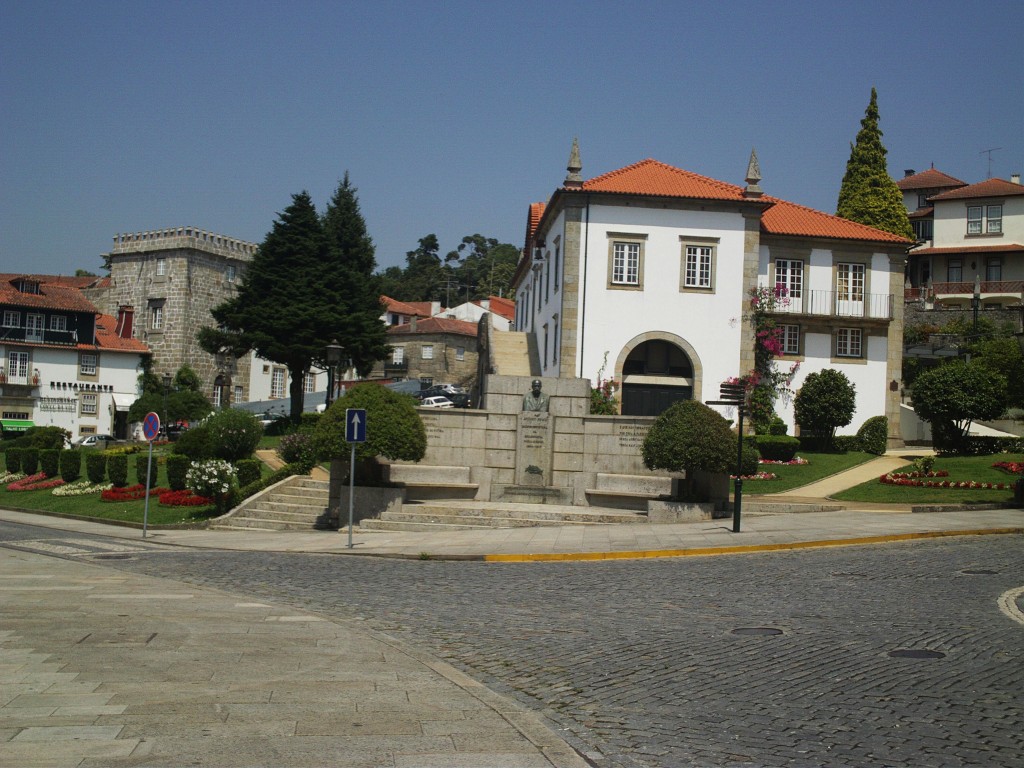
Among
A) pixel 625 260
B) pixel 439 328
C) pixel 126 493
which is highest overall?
pixel 439 328

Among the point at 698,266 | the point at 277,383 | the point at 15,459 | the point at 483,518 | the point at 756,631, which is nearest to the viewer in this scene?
the point at 756,631

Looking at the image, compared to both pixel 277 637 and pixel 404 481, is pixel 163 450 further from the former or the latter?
pixel 277 637

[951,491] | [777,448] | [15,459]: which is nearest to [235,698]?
[951,491]

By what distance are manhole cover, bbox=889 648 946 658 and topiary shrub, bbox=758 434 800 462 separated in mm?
24899

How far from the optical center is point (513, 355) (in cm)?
4588

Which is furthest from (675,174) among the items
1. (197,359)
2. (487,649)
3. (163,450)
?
(197,359)

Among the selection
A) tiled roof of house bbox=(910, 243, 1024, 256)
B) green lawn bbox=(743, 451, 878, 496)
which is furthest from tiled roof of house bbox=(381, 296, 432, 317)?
green lawn bbox=(743, 451, 878, 496)

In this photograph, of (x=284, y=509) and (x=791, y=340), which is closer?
(x=284, y=509)

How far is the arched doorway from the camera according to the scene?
126ft

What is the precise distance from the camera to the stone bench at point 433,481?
26.0 meters

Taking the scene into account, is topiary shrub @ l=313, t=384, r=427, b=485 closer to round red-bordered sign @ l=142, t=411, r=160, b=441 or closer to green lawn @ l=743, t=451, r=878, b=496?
round red-bordered sign @ l=142, t=411, r=160, b=441

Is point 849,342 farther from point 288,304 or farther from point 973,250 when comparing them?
point 973,250

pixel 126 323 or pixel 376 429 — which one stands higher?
pixel 126 323

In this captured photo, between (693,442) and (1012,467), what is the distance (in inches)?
453
